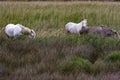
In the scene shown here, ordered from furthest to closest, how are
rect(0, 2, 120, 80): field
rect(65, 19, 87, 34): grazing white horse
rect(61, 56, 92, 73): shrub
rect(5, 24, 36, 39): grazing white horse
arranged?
rect(65, 19, 87, 34): grazing white horse
rect(5, 24, 36, 39): grazing white horse
rect(61, 56, 92, 73): shrub
rect(0, 2, 120, 80): field

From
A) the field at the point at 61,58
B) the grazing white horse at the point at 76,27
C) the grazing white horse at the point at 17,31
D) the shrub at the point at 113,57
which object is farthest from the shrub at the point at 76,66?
the grazing white horse at the point at 76,27

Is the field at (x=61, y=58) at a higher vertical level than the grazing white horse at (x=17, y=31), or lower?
lower

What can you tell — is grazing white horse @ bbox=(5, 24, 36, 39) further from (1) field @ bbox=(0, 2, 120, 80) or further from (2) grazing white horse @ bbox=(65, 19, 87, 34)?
(2) grazing white horse @ bbox=(65, 19, 87, 34)

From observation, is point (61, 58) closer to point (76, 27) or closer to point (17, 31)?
point (17, 31)

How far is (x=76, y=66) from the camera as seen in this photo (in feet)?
22.1

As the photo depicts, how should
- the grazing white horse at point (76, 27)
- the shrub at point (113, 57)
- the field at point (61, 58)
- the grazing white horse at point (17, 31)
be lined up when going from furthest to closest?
the grazing white horse at point (76, 27) < the grazing white horse at point (17, 31) < the shrub at point (113, 57) < the field at point (61, 58)

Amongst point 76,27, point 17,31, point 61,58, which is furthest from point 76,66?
point 76,27

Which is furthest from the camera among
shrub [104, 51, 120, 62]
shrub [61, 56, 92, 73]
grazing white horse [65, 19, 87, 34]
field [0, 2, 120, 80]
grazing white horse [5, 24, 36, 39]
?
grazing white horse [65, 19, 87, 34]

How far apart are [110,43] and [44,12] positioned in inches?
289

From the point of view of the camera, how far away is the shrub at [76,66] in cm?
668

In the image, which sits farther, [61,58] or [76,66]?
[61,58]

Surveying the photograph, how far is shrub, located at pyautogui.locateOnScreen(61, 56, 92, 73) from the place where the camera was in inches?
263

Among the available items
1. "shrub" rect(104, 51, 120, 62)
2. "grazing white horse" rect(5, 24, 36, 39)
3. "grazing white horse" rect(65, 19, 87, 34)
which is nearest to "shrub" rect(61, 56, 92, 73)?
"shrub" rect(104, 51, 120, 62)

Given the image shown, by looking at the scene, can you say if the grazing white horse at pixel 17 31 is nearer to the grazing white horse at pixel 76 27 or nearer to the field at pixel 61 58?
the field at pixel 61 58
